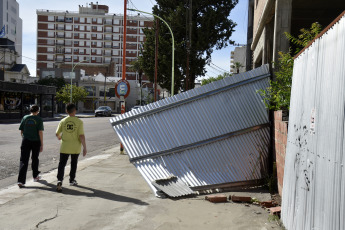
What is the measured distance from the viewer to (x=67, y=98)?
61.8m

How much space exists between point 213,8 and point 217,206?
29415mm

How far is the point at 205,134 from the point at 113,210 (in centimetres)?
234

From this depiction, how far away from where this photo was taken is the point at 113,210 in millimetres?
5512

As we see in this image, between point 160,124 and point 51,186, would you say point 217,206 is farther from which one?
point 51,186

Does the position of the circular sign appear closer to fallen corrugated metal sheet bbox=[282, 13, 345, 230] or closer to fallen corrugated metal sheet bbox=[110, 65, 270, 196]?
fallen corrugated metal sheet bbox=[110, 65, 270, 196]

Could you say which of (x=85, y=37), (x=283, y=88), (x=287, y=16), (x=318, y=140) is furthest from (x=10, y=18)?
(x=318, y=140)

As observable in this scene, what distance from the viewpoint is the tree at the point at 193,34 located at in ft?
104

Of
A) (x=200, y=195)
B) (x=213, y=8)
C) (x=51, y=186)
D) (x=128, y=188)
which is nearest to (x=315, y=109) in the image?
(x=200, y=195)

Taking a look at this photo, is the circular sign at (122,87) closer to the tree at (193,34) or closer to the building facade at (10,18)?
the tree at (193,34)

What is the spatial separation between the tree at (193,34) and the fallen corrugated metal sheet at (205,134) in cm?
2460

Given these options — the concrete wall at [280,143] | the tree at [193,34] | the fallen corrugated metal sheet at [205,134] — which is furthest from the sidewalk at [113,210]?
the tree at [193,34]

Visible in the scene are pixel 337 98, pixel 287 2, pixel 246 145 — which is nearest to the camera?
pixel 337 98

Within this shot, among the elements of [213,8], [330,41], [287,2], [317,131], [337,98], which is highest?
[213,8]

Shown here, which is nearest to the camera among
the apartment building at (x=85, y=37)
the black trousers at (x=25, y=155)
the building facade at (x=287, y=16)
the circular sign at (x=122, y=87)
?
the black trousers at (x=25, y=155)
